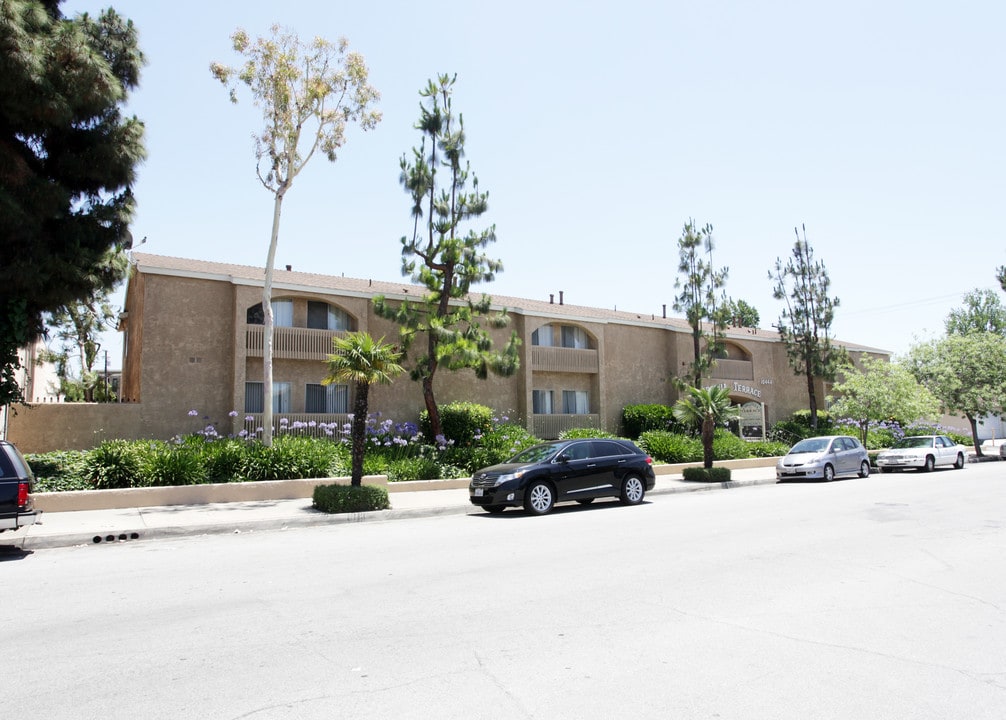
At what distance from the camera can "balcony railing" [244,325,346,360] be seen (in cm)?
2269

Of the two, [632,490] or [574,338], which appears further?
[574,338]

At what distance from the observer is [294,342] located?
23.6 m

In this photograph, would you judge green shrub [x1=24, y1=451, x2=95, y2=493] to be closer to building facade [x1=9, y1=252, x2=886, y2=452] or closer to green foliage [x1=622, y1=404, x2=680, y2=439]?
building facade [x1=9, y1=252, x2=886, y2=452]

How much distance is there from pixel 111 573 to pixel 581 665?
22.1 ft

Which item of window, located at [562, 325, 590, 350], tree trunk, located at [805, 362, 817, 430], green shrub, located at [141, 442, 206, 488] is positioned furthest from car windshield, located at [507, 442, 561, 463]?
tree trunk, located at [805, 362, 817, 430]

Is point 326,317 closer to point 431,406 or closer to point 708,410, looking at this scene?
point 431,406

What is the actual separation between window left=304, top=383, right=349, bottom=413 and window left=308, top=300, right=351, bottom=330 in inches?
83.3

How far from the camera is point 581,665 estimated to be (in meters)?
4.96

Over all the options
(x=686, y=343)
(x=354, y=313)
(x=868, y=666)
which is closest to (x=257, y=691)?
(x=868, y=666)

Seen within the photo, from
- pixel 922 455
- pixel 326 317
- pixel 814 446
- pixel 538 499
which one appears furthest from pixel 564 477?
pixel 922 455

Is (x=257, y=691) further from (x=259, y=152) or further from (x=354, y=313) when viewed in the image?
(x=354, y=313)

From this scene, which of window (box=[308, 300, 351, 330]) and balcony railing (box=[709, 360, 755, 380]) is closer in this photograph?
window (box=[308, 300, 351, 330])

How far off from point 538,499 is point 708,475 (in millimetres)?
9674

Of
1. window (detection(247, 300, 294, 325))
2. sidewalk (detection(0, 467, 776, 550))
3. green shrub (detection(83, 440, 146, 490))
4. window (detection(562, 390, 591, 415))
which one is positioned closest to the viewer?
sidewalk (detection(0, 467, 776, 550))
